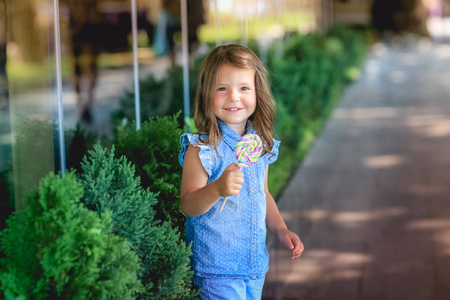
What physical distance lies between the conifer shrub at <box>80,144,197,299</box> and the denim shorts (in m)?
0.07

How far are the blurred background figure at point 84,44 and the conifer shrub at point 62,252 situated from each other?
6670 millimetres

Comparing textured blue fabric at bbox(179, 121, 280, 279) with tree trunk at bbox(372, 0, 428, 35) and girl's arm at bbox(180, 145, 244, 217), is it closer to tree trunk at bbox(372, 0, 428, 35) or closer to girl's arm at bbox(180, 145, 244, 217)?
girl's arm at bbox(180, 145, 244, 217)

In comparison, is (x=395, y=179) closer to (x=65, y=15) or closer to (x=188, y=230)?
(x=188, y=230)

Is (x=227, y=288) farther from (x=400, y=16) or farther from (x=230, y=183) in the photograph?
(x=400, y=16)

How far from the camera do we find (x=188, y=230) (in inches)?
101

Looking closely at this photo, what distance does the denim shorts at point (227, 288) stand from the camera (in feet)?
8.10

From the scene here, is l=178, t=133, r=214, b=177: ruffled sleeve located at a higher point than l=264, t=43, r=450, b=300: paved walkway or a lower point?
higher

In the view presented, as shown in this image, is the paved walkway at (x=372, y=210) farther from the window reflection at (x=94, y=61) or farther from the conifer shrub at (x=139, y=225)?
the conifer shrub at (x=139, y=225)

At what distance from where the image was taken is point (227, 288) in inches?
97.2

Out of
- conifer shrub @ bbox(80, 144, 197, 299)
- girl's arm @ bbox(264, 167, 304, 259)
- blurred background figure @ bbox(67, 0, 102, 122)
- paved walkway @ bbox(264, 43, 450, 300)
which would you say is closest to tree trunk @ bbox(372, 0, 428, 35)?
blurred background figure @ bbox(67, 0, 102, 122)

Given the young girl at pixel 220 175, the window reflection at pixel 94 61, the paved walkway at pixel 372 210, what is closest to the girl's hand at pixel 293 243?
the young girl at pixel 220 175

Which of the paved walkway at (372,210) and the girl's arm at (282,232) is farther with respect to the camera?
the paved walkway at (372,210)

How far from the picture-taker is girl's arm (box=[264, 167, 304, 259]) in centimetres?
262

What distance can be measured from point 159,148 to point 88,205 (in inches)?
33.9
